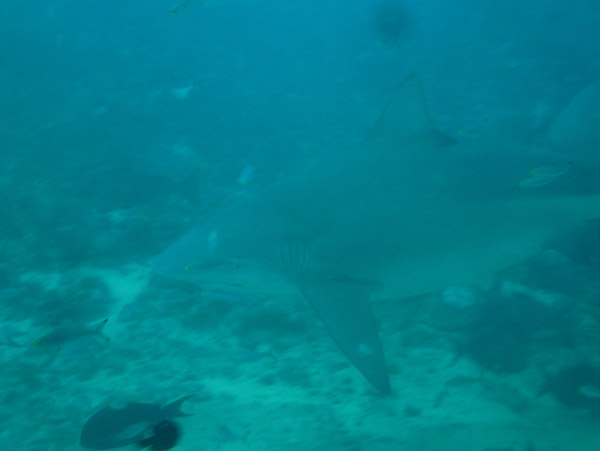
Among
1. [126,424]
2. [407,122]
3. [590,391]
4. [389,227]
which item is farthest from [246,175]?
[590,391]

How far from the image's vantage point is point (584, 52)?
10.3 metres

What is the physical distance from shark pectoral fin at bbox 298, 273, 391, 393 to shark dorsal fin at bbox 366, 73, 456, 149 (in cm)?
171

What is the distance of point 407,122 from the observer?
15.0ft

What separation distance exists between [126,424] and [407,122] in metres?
3.82

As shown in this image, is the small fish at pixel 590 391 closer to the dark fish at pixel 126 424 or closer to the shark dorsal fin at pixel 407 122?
the shark dorsal fin at pixel 407 122

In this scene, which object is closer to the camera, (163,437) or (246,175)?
(163,437)

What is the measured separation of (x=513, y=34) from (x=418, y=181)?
11.1 m

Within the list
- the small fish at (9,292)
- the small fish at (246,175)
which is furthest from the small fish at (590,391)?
the small fish at (9,292)

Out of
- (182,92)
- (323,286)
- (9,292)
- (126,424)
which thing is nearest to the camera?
(126,424)

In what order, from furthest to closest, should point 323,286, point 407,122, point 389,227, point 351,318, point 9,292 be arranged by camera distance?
point 9,292, point 407,122, point 389,227, point 323,286, point 351,318

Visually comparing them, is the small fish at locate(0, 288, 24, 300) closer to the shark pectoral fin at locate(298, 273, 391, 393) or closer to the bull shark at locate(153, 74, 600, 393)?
→ the bull shark at locate(153, 74, 600, 393)

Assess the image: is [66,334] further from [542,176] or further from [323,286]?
[542,176]

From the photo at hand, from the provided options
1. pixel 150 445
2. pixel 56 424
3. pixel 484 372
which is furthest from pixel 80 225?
pixel 484 372

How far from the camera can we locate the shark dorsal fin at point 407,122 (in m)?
4.54
